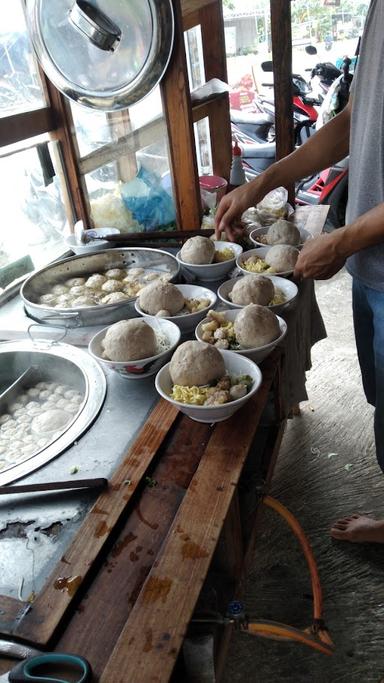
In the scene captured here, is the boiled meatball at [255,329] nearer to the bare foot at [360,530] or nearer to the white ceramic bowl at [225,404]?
the white ceramic bowl at [225,404]

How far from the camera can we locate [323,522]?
7.89 ft

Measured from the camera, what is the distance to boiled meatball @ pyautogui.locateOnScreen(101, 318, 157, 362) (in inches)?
57.8

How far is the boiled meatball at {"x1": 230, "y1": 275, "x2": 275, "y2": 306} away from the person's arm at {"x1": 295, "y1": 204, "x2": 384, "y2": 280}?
0.38ft

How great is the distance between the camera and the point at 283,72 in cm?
279

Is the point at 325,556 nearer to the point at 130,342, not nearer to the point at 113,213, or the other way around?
the point at 130,342

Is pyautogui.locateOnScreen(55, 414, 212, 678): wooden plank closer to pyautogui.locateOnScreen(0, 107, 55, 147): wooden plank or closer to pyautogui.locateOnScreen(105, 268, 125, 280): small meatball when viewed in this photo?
pyautogui.locateOnScreen(105, 268, 125, 280): small meatball

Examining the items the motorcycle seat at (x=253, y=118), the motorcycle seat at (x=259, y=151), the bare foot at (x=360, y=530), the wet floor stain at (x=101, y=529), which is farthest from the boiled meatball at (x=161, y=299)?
the motorcycle seat at (x=253, y=118)

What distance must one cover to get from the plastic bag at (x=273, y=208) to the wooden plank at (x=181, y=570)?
62.3 inches

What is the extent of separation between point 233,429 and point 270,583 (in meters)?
1.14

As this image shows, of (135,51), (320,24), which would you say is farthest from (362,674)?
(320,24)

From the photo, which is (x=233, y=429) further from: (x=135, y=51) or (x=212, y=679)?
(x=135, y=51)

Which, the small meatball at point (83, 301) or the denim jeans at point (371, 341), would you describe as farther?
the small meatball at point (83, 301)

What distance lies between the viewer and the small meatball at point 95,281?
2204mm

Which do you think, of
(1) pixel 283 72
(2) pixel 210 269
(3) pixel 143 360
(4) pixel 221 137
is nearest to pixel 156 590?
(3) pixel 143 360
